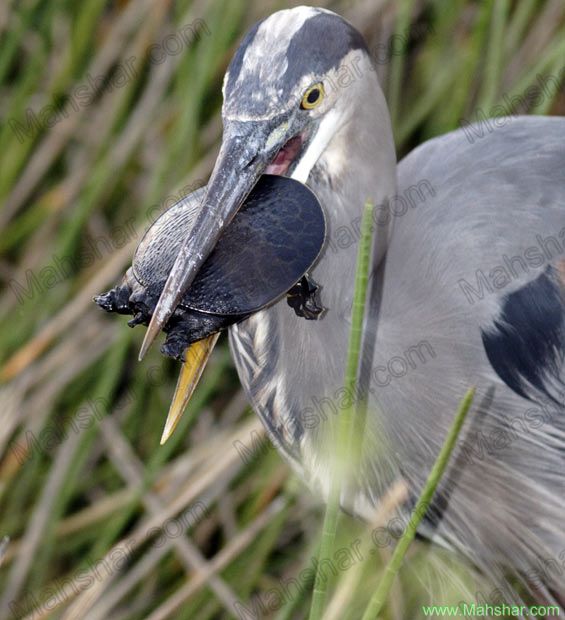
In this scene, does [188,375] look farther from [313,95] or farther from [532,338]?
[532,338]

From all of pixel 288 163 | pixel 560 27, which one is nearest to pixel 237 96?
pixel 288 163

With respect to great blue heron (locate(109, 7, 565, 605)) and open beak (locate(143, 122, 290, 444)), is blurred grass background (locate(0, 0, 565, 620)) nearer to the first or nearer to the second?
great blue heron (locate(109, 7, 565, 605))

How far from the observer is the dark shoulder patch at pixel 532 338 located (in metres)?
1.39

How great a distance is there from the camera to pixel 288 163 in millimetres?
1302

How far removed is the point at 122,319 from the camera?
1977 millimetres

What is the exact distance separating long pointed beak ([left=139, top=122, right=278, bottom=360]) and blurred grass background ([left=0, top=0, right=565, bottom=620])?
0.64 meters

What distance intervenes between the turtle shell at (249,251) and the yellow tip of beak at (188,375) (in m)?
0.06

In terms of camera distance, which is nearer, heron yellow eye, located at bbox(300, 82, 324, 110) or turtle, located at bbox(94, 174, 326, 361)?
turtle, located at bbox(94, 174, 326, 361)

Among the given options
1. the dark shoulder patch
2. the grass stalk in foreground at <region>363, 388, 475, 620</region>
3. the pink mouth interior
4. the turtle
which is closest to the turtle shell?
the turtle

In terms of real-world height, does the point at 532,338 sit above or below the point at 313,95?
below

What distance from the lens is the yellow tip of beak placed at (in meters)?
1.13

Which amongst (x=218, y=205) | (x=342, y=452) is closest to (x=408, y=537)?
(x=342, y=452)

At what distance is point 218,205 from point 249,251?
0.08 meters

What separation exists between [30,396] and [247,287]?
105cm
